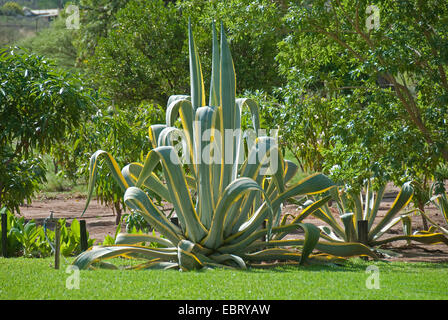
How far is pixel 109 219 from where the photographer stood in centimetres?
1268

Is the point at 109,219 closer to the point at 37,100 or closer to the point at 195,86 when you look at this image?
the point at 37,100

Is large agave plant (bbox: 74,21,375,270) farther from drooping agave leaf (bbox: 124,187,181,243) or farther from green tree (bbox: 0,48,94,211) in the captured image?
green tree (bbox: 0,48,94,211)

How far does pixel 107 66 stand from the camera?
13719 mm


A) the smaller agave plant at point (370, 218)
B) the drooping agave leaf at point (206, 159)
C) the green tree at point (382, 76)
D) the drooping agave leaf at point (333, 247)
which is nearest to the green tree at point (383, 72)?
the green tree at point (382, 76)

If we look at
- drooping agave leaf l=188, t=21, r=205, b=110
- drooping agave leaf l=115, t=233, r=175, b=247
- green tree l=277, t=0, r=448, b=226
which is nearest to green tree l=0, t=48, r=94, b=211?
drooping agave leaf l=188, t=21, r=205, b=110

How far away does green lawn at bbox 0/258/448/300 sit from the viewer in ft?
12.5

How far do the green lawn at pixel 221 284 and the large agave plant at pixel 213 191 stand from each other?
1.60ft

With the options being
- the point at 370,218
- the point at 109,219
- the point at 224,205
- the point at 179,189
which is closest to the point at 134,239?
the point at 179,189

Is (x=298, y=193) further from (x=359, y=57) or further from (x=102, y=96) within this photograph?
(x=102, y=96)

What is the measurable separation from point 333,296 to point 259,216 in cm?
201

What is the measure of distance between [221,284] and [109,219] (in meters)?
8.86

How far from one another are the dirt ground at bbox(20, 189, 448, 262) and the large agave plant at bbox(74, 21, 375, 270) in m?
1.70

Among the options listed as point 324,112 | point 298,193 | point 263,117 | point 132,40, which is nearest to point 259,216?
point 298,193
